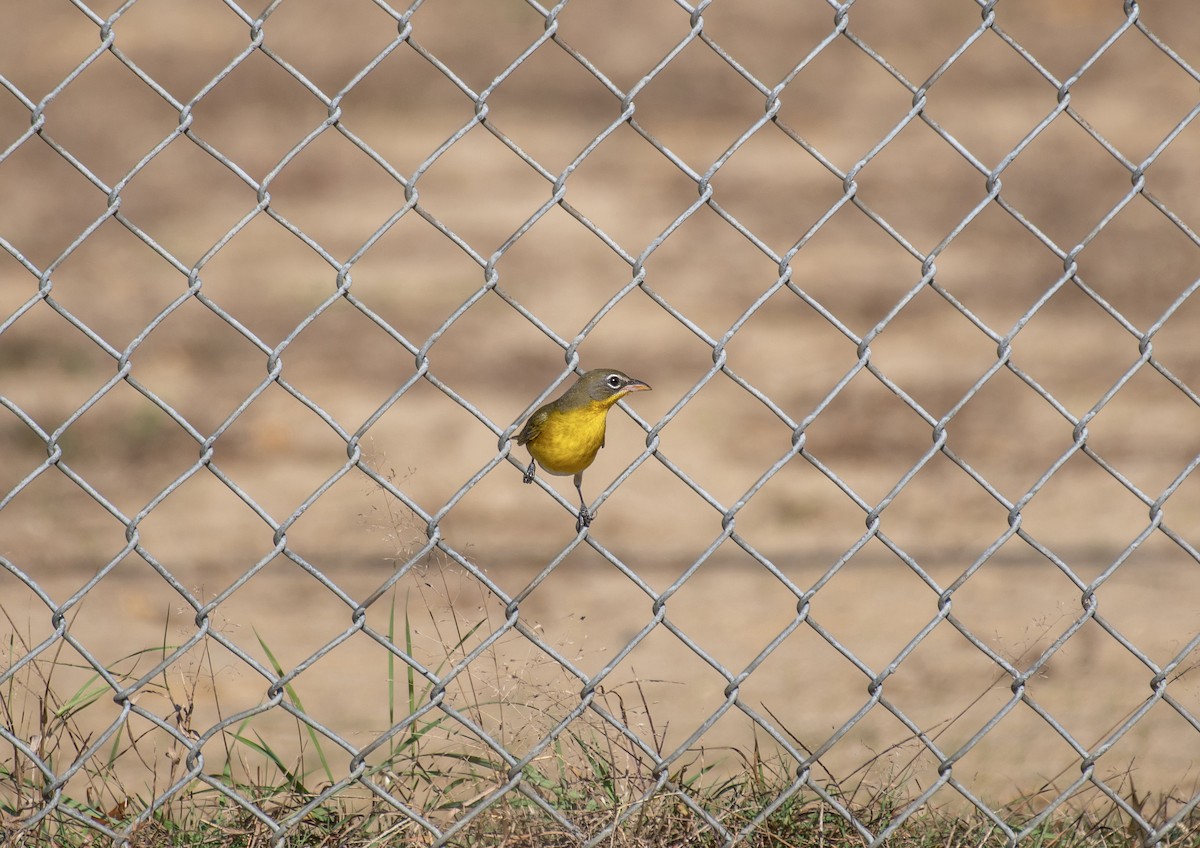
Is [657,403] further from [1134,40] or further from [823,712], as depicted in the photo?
[1134,40]

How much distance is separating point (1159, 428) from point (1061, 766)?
2.19 m

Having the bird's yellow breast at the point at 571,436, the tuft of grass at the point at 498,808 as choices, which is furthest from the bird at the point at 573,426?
the tuft of grass at the point at 498,808

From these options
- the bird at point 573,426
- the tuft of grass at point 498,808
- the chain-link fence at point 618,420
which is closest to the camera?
the tuft of grass at point 498,808

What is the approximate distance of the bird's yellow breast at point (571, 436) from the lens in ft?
10.1

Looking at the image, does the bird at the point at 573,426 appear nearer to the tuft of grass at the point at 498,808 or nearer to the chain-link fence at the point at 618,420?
the chain-link fence at the point at 618,420

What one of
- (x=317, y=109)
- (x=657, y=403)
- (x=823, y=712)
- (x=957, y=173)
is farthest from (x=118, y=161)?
(x=823, y=712)

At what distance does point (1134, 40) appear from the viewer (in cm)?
730

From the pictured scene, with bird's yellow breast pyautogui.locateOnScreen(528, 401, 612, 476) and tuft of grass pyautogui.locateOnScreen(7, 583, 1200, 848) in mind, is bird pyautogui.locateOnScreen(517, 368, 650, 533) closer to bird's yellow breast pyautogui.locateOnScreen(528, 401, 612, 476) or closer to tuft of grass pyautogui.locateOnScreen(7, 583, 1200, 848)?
bird's yellow breast pyautogui.locateOnScreen(528, 401, 612, 476)

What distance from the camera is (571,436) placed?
307 cm

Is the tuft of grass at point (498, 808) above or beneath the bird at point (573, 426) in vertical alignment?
beneath

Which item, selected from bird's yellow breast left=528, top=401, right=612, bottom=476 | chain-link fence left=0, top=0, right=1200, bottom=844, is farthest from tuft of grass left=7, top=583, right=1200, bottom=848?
bird's yellow breast left=528, top=401, right=612, bottom=476

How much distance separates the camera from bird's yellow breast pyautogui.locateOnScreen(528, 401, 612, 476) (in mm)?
3078

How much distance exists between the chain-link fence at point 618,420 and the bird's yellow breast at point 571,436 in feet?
0.38

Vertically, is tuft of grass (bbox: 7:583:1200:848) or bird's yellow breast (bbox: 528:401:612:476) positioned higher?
bird's yellow breast (bbox: 528:401:612:476)
